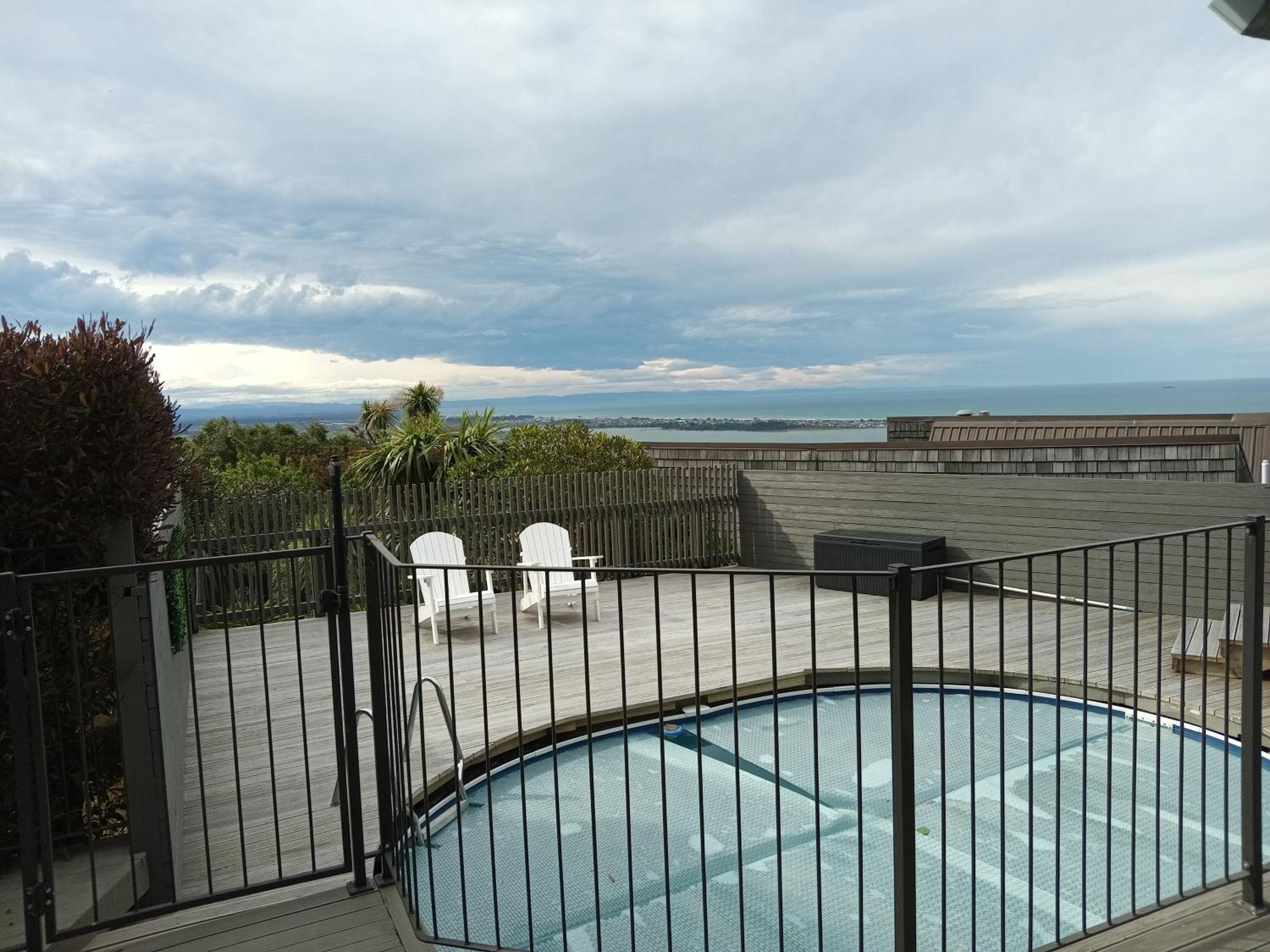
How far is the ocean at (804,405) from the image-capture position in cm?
7981

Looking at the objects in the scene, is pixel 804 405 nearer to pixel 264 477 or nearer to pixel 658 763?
pixel 264 477

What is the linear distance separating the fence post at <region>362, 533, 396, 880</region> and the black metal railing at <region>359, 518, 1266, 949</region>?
0.01 metres

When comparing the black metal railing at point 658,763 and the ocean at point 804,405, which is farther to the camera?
the ocean at point 804,405

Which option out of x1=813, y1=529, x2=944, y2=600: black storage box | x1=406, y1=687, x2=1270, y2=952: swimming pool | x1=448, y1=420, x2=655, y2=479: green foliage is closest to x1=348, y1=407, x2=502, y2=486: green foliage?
x1=448, y1=420, x2=655, y2=479: green foliage

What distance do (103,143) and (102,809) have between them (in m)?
44.1

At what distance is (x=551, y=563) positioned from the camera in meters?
7.99

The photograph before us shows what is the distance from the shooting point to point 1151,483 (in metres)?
7.16

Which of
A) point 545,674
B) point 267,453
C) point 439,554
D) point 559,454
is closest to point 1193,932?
point 545,674

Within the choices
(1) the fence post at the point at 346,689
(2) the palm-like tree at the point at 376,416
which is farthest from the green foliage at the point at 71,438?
(2) the palm-like tree at the point at 376,416

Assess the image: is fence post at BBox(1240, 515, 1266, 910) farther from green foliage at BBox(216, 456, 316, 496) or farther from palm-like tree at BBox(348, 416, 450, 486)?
green foliage at BBox(216, 456, 316, 496)

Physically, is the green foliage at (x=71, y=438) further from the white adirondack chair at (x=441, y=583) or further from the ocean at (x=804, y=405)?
the ocean at (x=804, y=405)

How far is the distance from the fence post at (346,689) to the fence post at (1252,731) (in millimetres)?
2670

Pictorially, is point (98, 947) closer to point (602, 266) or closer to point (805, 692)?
point (805, 692)

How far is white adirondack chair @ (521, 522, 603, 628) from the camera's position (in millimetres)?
7517
